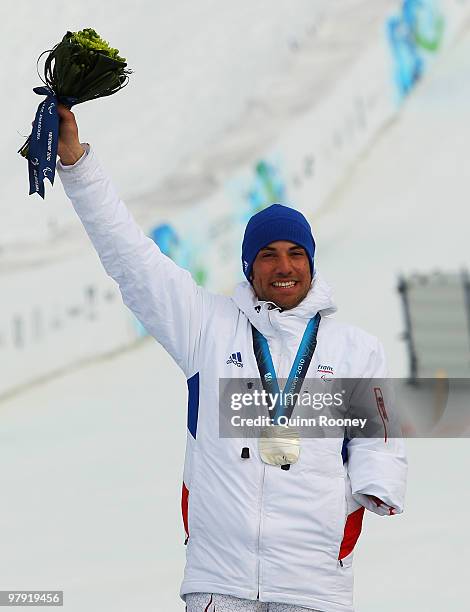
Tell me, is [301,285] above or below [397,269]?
below

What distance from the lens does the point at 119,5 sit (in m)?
7.27

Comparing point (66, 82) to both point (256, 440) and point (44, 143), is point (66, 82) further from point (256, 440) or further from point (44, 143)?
point (256, 440)

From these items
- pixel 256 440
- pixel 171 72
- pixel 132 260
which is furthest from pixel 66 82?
pixel 171 72

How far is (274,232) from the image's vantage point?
7.68 ft

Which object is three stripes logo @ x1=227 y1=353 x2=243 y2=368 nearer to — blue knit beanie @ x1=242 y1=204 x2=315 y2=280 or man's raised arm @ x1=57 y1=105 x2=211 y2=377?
man's raised arm @ x1=57 y1=105 x2=211 y2=377

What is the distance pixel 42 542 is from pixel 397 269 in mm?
2599

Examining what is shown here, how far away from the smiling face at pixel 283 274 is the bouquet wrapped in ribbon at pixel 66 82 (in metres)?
0.41

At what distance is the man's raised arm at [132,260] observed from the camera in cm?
222

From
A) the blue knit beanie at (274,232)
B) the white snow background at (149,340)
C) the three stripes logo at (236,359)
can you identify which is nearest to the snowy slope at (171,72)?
the white snow background at (149,340)

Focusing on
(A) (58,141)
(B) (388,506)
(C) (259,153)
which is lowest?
(B) (388,506)

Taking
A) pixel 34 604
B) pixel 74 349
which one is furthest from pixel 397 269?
pixel 34 604

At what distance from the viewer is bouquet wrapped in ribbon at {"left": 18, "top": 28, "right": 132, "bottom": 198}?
2180mm

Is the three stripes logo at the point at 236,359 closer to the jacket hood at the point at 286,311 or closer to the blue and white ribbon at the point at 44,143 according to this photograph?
the jacket hood at the point at 286,311

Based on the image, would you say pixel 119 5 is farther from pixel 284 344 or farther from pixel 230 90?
pixel 284 344
